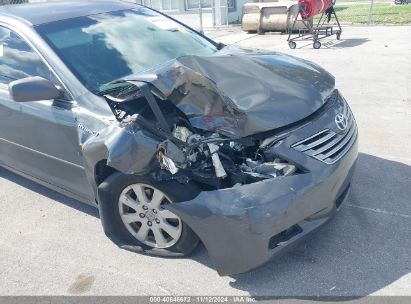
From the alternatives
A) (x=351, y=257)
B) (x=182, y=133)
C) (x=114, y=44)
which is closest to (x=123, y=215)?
(x=182, y=133)

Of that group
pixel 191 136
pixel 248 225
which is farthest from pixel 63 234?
pixel 248 225

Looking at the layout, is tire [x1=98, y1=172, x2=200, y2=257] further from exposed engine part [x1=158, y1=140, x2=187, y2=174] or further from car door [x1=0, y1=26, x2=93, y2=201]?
car door [x1=0, y1=26, x2=93, y2=201]

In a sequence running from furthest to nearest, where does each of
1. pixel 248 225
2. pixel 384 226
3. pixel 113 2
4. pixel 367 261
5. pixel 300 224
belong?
pixel 113 2
pixel 384 226
pixel 367 261
pixel 300 224
pixel 248 225

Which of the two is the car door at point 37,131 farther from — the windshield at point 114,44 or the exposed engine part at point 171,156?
the exposed engine part at point 171,156

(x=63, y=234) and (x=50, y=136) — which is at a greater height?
(x=50, y=136)

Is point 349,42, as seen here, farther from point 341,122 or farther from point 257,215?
point 257,215

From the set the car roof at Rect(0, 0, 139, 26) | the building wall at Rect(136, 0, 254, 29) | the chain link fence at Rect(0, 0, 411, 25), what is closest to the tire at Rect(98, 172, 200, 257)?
the car roof at Rect(0, 0, 139, 26)

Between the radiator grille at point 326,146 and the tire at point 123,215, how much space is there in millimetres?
780

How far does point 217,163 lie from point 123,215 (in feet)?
3.10

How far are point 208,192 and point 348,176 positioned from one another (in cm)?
112

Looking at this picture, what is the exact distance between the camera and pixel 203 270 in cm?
304

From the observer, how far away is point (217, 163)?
8.91ft

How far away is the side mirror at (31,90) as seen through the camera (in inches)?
125

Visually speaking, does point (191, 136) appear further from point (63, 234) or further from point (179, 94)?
point (63, 234)
